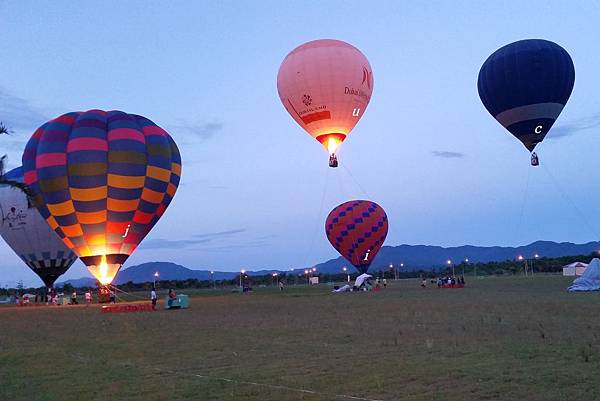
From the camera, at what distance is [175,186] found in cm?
3681

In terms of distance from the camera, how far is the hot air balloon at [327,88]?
98.8 feet

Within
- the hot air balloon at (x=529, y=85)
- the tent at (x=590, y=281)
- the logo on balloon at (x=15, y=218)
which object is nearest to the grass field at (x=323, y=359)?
the tent at (x=590, y=281)

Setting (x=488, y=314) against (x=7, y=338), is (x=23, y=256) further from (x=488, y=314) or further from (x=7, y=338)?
(x=488, y=314)

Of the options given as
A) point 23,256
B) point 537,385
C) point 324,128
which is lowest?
point 537,385

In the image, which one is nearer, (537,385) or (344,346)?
(537,385)

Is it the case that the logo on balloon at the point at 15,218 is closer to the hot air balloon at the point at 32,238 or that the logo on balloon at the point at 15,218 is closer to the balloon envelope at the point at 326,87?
the hot air balloon at the point at 32,238

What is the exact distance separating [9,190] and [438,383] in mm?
45529

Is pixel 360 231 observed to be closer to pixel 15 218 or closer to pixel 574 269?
pixel 15 218

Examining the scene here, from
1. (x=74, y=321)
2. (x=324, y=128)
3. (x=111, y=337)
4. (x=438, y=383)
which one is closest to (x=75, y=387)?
(x=438, y=383)

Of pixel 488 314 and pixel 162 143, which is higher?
pixel 162 143

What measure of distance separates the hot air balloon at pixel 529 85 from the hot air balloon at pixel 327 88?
261 inches

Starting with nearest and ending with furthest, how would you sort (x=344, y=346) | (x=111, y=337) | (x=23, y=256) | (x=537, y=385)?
(x=537, y=385) < (x=344, y=346) < (x=111, y=337) < (x=23, y=256)

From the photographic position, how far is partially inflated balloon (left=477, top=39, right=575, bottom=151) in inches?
1220

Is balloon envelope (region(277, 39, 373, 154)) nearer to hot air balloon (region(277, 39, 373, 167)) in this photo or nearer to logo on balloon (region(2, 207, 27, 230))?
hot air balloon (region(277, 39, 373, 167))
